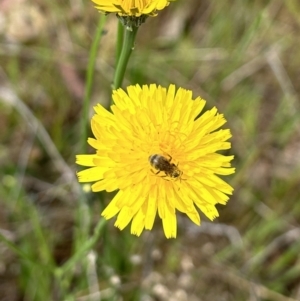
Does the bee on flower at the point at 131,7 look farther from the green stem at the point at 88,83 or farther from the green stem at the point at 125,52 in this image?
the green stem at the point at 88,83

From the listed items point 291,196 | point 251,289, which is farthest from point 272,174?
point 251,289

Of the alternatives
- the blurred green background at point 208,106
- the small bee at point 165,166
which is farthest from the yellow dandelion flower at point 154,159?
the blurred green background at point 208,106

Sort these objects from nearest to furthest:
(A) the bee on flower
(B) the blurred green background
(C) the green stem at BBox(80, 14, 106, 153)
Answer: (A) the bee on flower, (C) the green stem at BBox(80, 14, 106, 153), (B) the blurred green background

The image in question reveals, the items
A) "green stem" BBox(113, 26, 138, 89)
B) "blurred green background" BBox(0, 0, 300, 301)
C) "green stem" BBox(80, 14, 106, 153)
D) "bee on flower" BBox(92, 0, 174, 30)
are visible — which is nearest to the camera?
"bee on flower" BBox(92, 0, 174, 30)

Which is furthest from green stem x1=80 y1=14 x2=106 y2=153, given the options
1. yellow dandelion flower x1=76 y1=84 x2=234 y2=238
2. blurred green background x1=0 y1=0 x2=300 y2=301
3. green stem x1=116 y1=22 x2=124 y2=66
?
blurred green background x1=0 y1=0 x2=300 y2=301

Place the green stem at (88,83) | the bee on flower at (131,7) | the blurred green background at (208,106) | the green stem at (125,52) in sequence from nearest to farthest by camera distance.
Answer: the bee on flower at (131,7) < the green stem at (125,52) < the green stem at (88,83) < the blurred green background at (208,106)

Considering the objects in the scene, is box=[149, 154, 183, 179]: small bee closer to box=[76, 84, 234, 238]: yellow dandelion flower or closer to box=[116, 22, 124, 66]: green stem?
box=[76, 84, 234, 238]: yellow dandelion flower

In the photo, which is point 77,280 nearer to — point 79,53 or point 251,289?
point 251,289
